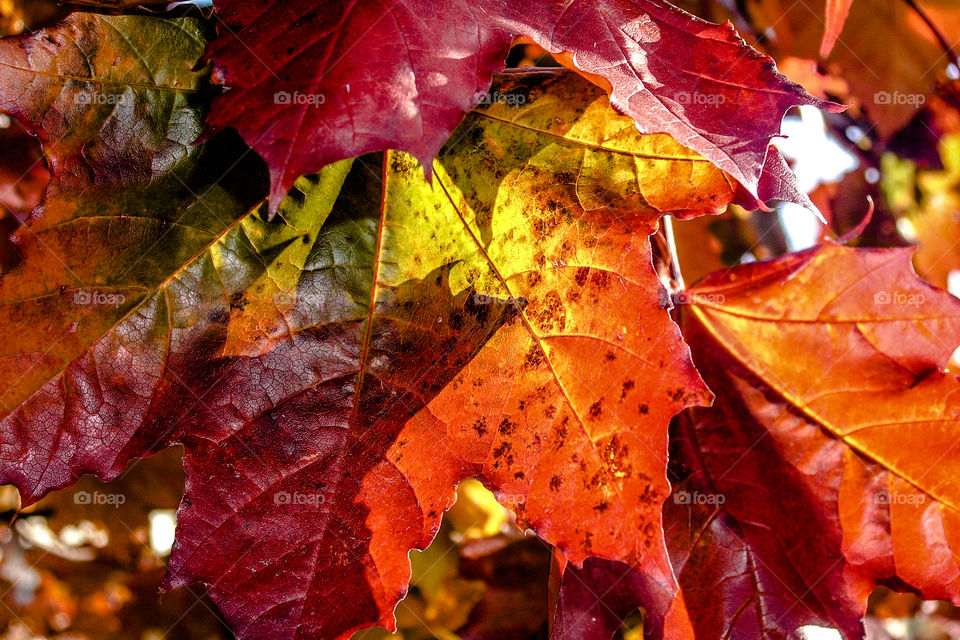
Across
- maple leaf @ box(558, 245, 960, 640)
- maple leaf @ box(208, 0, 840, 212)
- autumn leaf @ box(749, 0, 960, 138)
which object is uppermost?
maple leaf @ box(208, 0, 840, 212)

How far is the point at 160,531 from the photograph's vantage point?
917mm

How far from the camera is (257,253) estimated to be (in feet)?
1.66

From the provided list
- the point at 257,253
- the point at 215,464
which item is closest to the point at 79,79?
the point at 257,253

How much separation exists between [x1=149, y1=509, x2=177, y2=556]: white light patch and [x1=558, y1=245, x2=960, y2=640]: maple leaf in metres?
0.59

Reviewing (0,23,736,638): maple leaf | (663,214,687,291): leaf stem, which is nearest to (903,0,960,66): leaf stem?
(663,214,687,291): leaf stem

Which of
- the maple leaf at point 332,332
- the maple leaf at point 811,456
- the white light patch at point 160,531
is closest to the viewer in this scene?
the maple leaf at point 332,332

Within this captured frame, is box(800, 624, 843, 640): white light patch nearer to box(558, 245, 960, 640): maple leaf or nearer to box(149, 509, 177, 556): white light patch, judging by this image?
box(558, 245, 960, 640): maple leaf

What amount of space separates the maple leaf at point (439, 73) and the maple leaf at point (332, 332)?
0.07 meters

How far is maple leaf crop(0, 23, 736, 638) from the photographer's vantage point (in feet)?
1.54

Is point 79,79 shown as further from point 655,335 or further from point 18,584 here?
point 18,584

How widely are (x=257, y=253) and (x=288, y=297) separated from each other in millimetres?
40

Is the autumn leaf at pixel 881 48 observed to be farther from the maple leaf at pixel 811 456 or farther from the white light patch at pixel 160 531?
the white light patch at pixel 160 531

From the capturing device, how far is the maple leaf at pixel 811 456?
0.62 meters

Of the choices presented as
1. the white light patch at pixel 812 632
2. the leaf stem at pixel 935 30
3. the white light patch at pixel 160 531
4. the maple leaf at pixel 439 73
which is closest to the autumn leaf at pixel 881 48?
the leaf stem at pixel 935 30
